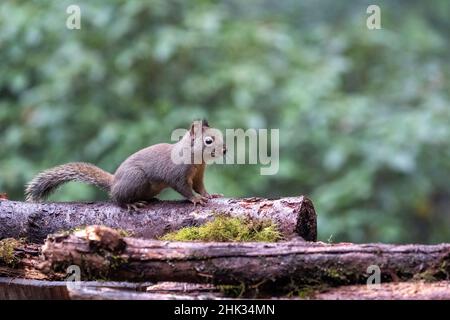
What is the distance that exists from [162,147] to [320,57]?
3519 millimetres

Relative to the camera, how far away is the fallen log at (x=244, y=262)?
118 inches

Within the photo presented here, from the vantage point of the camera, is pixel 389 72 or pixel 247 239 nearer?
pixel 247 239

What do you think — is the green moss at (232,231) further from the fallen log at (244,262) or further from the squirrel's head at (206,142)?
the squirrel's head at (206,142)

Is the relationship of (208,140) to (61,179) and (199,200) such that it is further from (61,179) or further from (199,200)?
(61,179)

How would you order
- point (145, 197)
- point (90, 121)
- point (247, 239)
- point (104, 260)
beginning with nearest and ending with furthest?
1. point (104, 260)
2. point (247, 239)
3. point (145, 197)
4. point (90, 121)

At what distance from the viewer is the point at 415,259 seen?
3051 millimetres

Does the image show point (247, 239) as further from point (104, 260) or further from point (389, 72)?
point (389, 72)

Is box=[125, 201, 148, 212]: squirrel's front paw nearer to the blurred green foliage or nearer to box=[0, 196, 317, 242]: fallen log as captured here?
box=[0, 196, 317, 242]: fallen log

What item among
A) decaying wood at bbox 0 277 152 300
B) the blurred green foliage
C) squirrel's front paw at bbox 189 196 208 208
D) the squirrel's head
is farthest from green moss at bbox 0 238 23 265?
the blurred green foliage

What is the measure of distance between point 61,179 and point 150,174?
22.5 inches

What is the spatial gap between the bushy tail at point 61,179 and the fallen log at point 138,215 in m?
0.36

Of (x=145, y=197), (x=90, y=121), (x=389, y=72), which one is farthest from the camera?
(x=389, y=72)

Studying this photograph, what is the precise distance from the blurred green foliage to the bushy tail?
1.61 m

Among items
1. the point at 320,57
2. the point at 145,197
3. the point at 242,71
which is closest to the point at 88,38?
the point at 242,71
